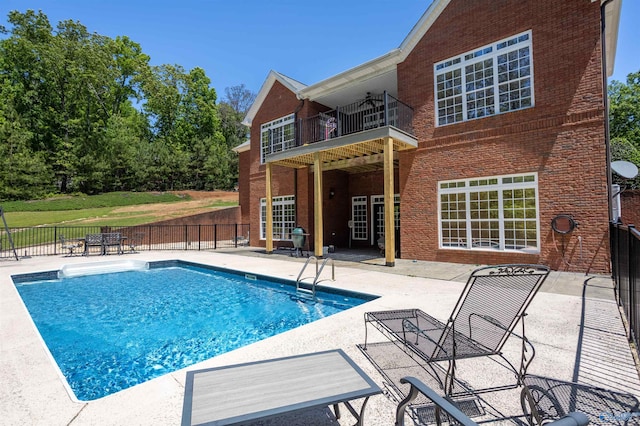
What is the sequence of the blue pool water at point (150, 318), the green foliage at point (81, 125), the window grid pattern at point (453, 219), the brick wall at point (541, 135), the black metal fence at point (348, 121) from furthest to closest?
the green foliage at point (81, 125) < the black metal fence at point (348, 121) < the window grid pattern at point (453, 219) < the brick wall at point (541, 135) < the blue pool water at point (150, 318)

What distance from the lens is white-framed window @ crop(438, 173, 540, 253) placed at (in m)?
8.97

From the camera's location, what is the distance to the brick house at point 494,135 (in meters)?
8.17

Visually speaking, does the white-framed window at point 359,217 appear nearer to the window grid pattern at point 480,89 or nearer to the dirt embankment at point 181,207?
the window grid pattern at point 480,89

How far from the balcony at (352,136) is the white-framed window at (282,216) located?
6.75 ft

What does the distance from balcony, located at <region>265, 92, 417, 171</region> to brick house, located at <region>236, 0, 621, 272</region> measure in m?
0.07

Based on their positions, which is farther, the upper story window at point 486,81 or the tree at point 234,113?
the tree at point 234,113

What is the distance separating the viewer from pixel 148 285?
9.41 meters

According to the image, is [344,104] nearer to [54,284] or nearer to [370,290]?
[370,290]

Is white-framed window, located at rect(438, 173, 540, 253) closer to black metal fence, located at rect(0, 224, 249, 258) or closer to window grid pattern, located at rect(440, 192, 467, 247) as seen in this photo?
window grid pattern, located at rect(440, 192, 467, 247)

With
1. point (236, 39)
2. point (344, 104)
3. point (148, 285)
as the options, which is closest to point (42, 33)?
point (236, 39)

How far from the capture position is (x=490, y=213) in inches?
380

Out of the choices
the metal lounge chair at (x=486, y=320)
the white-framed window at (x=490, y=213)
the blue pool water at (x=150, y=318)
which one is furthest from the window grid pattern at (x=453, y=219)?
the metal lounge chair at (x=486, y=320)

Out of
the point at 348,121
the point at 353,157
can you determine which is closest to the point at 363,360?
the point at 353,157

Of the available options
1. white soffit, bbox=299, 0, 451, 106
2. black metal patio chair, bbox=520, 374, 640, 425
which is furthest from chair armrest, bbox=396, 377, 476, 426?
white soffit, bbox=299, 0, 451, 106
